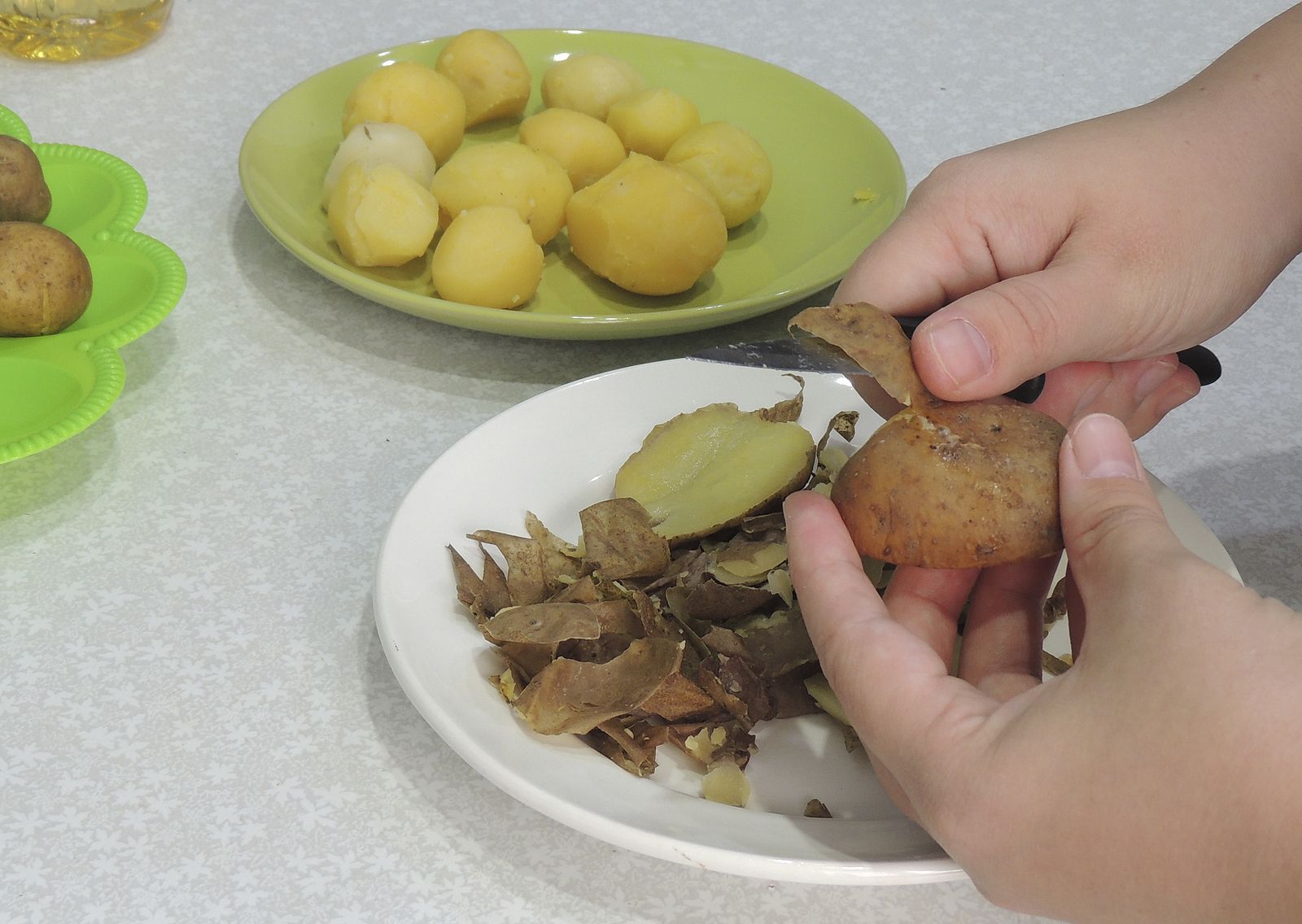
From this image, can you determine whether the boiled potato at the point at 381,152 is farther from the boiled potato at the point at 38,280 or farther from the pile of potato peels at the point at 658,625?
the pile of potato peels at the point at 658,625

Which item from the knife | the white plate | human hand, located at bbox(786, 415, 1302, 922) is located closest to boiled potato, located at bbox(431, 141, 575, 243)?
the white plate

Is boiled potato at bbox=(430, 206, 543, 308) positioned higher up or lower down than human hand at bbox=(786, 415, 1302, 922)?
lower down

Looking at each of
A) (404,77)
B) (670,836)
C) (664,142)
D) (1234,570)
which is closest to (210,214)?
(404,77)

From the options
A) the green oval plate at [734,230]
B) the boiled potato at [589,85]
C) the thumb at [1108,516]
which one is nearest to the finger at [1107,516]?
the thumb at [1108,516]

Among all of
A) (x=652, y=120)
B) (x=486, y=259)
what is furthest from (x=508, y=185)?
(x=652, y=120)

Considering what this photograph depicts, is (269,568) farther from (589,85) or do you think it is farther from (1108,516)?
(589,85)

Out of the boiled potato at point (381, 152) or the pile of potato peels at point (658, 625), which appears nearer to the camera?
the pile of potato peels at point (658, 625)

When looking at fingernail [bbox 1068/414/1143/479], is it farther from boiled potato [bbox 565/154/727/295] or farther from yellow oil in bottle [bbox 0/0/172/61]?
yellow oil in bottle [bbox 0/0/172/61]
